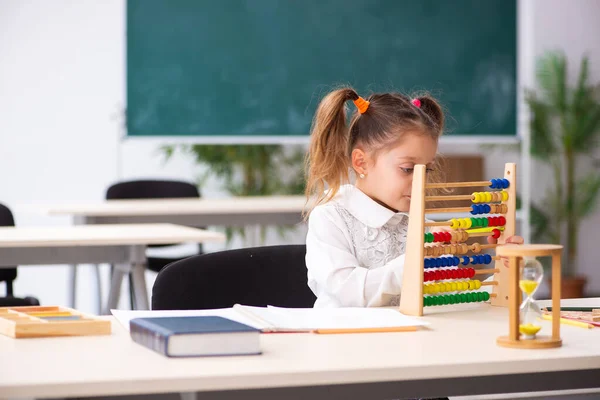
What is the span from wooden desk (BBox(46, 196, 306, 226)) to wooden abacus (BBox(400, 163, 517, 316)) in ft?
9.17

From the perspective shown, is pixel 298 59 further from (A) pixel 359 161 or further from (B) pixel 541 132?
(A) pixel 359 161

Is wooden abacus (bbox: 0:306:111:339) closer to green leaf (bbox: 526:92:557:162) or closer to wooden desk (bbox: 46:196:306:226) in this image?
wooden desk (bbox: 46:196:306:226)

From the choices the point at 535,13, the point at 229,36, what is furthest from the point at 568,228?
the point at 229,36

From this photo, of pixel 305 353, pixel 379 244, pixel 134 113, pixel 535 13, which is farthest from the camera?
pixel 535 13

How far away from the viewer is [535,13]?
22.7ft

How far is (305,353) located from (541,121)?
5.73 meters

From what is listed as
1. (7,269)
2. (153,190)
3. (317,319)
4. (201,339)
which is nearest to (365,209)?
(317,319)

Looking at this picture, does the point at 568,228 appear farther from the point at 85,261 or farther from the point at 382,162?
the point at 382,162

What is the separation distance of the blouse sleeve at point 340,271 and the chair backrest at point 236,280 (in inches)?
2.6

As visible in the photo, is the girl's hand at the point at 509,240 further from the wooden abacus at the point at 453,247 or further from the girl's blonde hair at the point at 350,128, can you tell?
the girl's blonde hair at the point at 350,128

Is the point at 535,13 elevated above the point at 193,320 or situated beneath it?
elevated above

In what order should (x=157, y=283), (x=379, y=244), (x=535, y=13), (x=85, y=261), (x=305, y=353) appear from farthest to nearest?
(x=535, y=13)
(x=85, y=261)
(x=379, y=244)
(x=157, y=283)
(x=305, y=353)

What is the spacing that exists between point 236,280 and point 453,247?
0.47 m

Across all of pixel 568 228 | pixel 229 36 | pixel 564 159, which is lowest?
pixel 568 228
